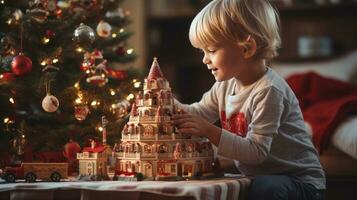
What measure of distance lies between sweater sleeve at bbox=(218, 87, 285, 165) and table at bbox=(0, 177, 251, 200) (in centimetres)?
7

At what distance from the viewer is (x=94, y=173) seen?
1521mm

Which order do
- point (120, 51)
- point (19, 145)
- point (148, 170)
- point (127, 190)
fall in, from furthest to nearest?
point (120, 51) → point (19, 145) → point (148, 170) → point (127, 190)

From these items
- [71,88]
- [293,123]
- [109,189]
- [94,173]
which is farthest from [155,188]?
[71,88]

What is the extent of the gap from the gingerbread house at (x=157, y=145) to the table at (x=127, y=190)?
0.06 m

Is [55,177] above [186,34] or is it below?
below

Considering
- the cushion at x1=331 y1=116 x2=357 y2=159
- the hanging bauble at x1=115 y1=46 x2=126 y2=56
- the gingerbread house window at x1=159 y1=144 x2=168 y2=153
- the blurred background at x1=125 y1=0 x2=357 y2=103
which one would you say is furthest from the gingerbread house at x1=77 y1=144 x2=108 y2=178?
the blurred background at x1=125 y1=0 x2=357 y2=103

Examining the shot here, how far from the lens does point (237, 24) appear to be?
5.13ft

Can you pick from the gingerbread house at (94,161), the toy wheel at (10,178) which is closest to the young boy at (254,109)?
the gingerbread house at (94,161)

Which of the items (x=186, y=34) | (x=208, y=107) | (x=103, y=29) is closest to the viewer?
(x=208, y=107)

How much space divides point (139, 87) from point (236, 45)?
0.53 meters

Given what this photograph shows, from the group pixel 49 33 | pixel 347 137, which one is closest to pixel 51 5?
pixel 49 33

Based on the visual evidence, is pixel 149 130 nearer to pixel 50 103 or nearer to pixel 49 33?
pixel 50 103

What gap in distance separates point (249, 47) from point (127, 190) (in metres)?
0.50

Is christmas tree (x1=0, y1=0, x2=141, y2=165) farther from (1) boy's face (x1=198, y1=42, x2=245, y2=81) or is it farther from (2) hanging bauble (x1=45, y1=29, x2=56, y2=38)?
(1) boy's face (x1=198, y1=42, x2=245, y2=81)
